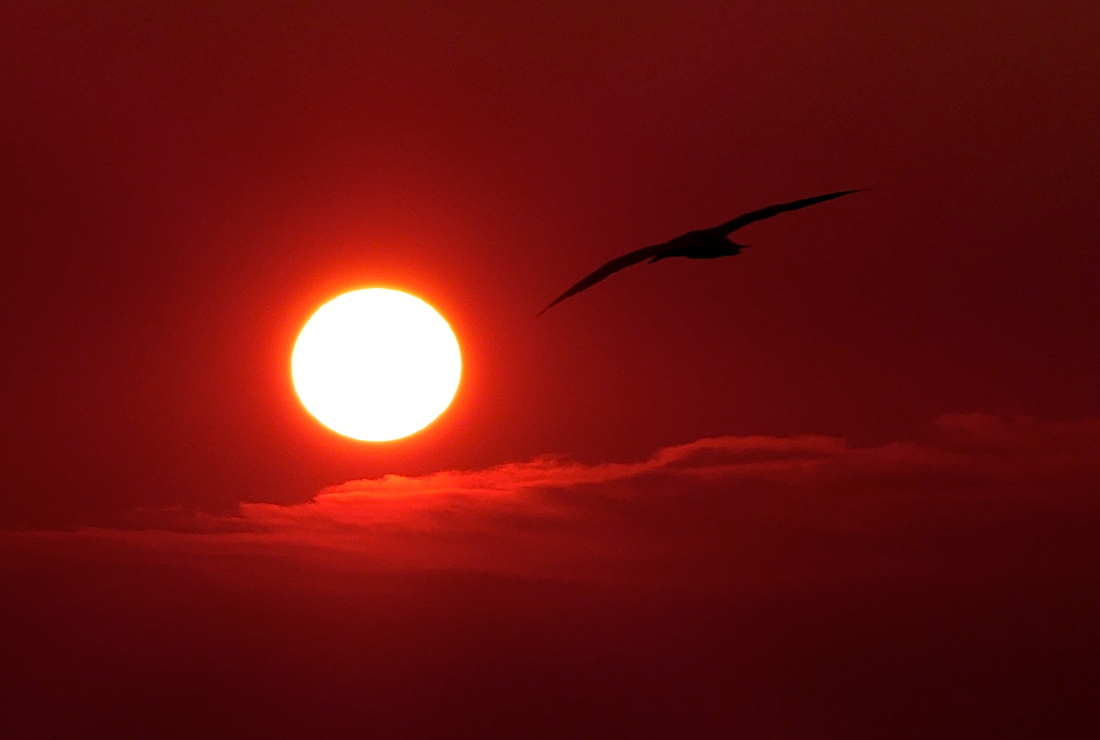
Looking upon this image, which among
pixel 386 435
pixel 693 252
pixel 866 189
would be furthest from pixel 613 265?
pixel 386 435

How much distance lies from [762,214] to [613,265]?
0.35 metres

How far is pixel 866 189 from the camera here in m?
4.63

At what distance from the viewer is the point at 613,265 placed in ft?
7.64

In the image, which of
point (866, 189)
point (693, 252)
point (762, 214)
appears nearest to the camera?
point (762, 214)

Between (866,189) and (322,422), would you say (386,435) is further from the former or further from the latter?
(866,189)

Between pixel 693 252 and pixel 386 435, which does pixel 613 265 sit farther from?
pixel 386 435

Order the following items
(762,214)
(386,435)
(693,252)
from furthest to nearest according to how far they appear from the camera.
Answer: (386,435) → (693,252) → (762,214)

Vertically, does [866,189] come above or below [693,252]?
above

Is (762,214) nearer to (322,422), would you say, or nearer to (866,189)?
(866,189)

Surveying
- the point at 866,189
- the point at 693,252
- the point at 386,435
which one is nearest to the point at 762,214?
the point at 693,252

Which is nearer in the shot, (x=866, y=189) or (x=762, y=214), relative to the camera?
(x=762, y=214)

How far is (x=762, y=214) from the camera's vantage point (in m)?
2.26

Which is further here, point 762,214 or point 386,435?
point 386,435

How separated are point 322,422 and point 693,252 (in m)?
3.18
